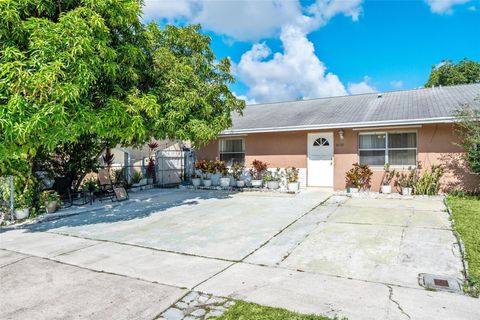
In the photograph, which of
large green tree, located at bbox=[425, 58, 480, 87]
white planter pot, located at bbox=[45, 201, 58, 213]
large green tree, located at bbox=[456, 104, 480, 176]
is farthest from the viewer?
large green tree, located at bbox=[425, 58, 480, 87]

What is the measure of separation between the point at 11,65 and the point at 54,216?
4490mm

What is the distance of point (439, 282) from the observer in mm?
4027

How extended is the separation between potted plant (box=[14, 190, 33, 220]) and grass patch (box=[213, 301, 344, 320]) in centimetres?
749

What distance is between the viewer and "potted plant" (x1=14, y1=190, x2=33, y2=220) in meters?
8.21

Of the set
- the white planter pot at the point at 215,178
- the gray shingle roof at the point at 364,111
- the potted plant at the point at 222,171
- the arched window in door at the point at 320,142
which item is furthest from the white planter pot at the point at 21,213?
the arched window in door at the point at 320,142

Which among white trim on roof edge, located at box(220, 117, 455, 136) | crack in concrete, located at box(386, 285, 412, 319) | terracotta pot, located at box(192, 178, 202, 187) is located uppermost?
white trim on roof edge, located at box(220, 117, 455, 136)

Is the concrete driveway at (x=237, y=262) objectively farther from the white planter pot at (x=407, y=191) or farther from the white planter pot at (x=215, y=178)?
the white planter pot at (x=215, y=178)

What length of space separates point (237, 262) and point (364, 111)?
10.2m

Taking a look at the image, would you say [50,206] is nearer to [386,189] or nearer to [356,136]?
[356,136]

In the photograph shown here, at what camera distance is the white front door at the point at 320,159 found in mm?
12922

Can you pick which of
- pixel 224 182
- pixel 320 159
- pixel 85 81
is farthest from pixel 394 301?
pixel 224 182

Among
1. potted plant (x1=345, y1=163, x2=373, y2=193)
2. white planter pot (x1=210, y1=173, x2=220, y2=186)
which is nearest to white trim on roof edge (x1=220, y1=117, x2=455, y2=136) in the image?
potted plant (x1=345, y1=163, x2=373, y2=193)

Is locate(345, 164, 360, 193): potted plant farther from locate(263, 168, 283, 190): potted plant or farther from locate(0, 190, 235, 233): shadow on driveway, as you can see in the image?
locate(0, 190, 235, 233): shadow on driveway

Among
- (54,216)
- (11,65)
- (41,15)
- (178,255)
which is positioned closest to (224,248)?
(178,255)
